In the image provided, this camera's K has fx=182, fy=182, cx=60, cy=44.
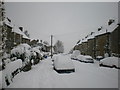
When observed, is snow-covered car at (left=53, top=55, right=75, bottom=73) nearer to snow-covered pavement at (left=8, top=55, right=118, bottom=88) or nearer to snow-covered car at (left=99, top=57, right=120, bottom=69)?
snow-covered pavement at (left=8, top=55, right=118, bottom=88)

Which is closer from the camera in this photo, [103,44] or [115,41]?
[115,41]

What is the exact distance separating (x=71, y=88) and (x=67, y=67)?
23.7ft

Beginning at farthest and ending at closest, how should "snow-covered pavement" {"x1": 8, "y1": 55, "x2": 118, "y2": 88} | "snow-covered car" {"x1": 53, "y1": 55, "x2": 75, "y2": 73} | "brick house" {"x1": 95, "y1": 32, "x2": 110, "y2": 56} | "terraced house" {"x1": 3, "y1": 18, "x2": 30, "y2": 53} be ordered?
"brick house" {"x1": 95, "y1": 32, "x2": 110, "y2": 56} < "terraced house" {"x1": 3, "y1": 18, "x2": 30, "y2": 53} < "snow-covered car" {"x1": 53, "y1": 55, "x2": 75, "y2": 73} < "snow-covered pavement" {"x1": 8, "y1": 55, "x2": 118, "y2": 88}

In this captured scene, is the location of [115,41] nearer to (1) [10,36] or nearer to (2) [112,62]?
(2) [112,62]

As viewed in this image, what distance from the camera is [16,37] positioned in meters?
53.2

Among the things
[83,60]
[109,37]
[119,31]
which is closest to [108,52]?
[109,37]

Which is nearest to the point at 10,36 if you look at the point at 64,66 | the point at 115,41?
the point at 115,41

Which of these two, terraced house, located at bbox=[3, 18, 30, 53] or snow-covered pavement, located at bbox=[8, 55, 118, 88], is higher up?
terraced house, located at bbox=[3, 18, 30, 53]

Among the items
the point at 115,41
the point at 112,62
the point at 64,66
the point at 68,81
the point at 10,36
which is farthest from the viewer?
the point at 10,36

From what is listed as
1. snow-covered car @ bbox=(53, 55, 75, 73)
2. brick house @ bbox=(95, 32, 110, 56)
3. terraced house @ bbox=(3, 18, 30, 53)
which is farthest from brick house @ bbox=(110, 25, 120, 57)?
snow-covered car @ bbox=(53, 55, 75, 73)

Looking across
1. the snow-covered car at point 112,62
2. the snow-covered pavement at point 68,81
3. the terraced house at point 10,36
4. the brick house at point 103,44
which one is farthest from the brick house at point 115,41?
the snow-covered pavement at point 68,81

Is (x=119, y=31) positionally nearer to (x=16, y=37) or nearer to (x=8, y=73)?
(x=16, y=37)

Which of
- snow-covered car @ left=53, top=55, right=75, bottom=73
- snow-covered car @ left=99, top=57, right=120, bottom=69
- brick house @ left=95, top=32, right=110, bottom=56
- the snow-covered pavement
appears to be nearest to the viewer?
the snow-covered pavement

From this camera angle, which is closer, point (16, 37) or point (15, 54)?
point (15, 54)
